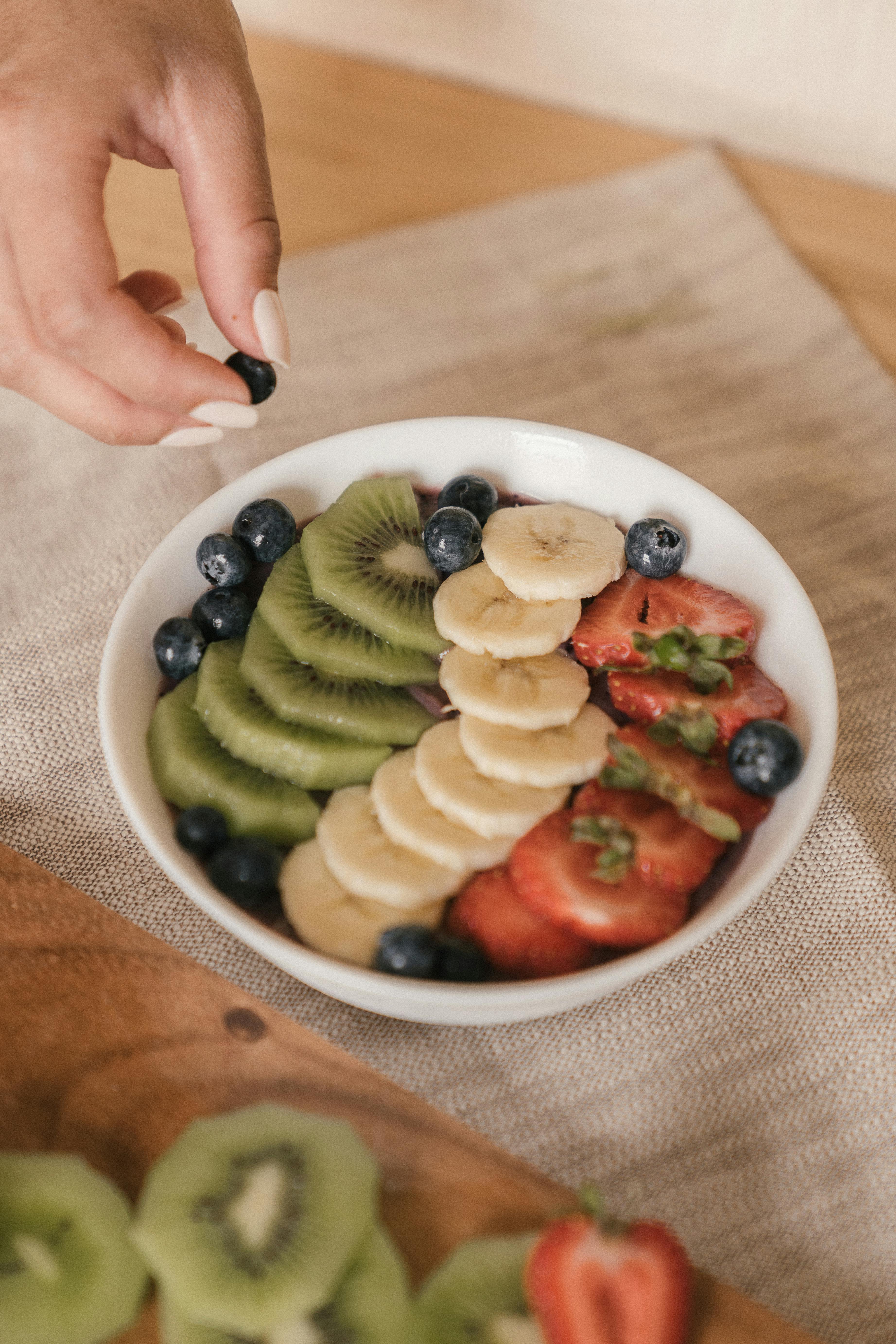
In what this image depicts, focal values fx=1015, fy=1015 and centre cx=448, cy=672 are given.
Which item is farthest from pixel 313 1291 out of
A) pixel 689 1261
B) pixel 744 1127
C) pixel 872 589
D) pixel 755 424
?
pixel 755 424

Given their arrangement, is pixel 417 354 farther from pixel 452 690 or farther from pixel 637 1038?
pixel 637 1038

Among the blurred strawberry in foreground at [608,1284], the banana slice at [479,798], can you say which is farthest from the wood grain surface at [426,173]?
the blurred strawberry in foreground at [608,1284]

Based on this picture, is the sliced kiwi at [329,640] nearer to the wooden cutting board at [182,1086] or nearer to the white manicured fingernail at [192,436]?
the white manicured fingernail at [192,436]

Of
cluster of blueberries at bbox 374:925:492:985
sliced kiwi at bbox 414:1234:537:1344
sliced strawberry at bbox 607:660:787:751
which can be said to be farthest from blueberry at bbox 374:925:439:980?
sliced strawberry at bbox 607:660:787:751

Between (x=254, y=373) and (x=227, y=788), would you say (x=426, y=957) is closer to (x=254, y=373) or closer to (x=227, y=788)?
(x=227, y=788)

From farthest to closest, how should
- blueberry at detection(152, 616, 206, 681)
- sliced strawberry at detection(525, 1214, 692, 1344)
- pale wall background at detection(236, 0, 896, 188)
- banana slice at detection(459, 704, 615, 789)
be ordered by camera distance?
Result: pale wall background at detection(236, 0, 896, 188) → blueberry at detection(152, 616, 206, 681) → banana slice at detection(459, 704, 615, 789) → sliced strawberry at detection(525, 1214, 692, 1344)

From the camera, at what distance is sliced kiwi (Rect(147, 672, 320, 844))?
38.1 inches

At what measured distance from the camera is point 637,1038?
99 centimetres

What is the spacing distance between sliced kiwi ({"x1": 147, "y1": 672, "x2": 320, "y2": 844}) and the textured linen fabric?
17 centimetres

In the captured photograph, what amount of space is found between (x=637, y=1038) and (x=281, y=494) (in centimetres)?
72

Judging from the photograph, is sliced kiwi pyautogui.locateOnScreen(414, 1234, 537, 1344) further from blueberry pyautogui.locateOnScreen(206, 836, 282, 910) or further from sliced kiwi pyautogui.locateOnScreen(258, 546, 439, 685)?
sliced kiwi pyautogui.locateOnScreen(258, 546, 439, 685)

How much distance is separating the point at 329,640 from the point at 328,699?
0.08 metres

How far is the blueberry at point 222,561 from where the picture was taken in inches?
43.4

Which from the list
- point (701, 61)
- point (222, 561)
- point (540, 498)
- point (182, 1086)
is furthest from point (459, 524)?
point (701, 61)
